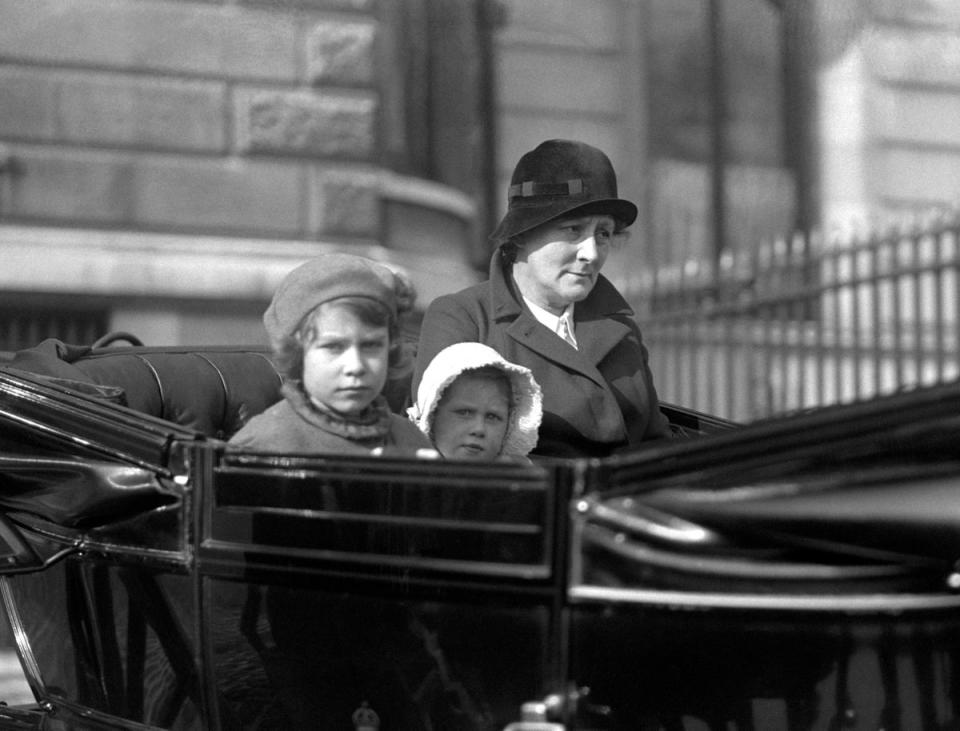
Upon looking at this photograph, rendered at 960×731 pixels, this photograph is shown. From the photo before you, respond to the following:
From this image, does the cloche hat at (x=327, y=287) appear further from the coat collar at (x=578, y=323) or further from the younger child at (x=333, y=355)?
the coat collar at (x=578, y=323)

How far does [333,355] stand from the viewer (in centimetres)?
251

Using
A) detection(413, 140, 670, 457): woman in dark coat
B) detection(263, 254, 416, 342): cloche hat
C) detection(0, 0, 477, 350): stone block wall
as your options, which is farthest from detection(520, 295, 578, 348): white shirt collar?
detection(0, 0, 477, 350): stone block wall

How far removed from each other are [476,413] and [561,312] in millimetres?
374

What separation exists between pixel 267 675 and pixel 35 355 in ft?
4.05

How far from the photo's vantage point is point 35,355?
316 centimetres

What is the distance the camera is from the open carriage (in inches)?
73.4

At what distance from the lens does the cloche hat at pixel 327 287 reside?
2.48 m

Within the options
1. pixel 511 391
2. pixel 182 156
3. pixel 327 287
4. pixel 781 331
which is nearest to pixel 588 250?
pixel 511 391

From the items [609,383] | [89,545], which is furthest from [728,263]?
[89,545]

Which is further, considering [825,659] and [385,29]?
[385,29]

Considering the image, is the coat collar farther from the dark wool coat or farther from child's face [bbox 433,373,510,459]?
child's face [bbox 433,373,510,459]

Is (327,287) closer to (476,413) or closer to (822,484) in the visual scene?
(476,413)

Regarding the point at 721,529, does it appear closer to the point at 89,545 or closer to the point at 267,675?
the point at 267,675

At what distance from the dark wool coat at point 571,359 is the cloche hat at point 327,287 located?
25cm
